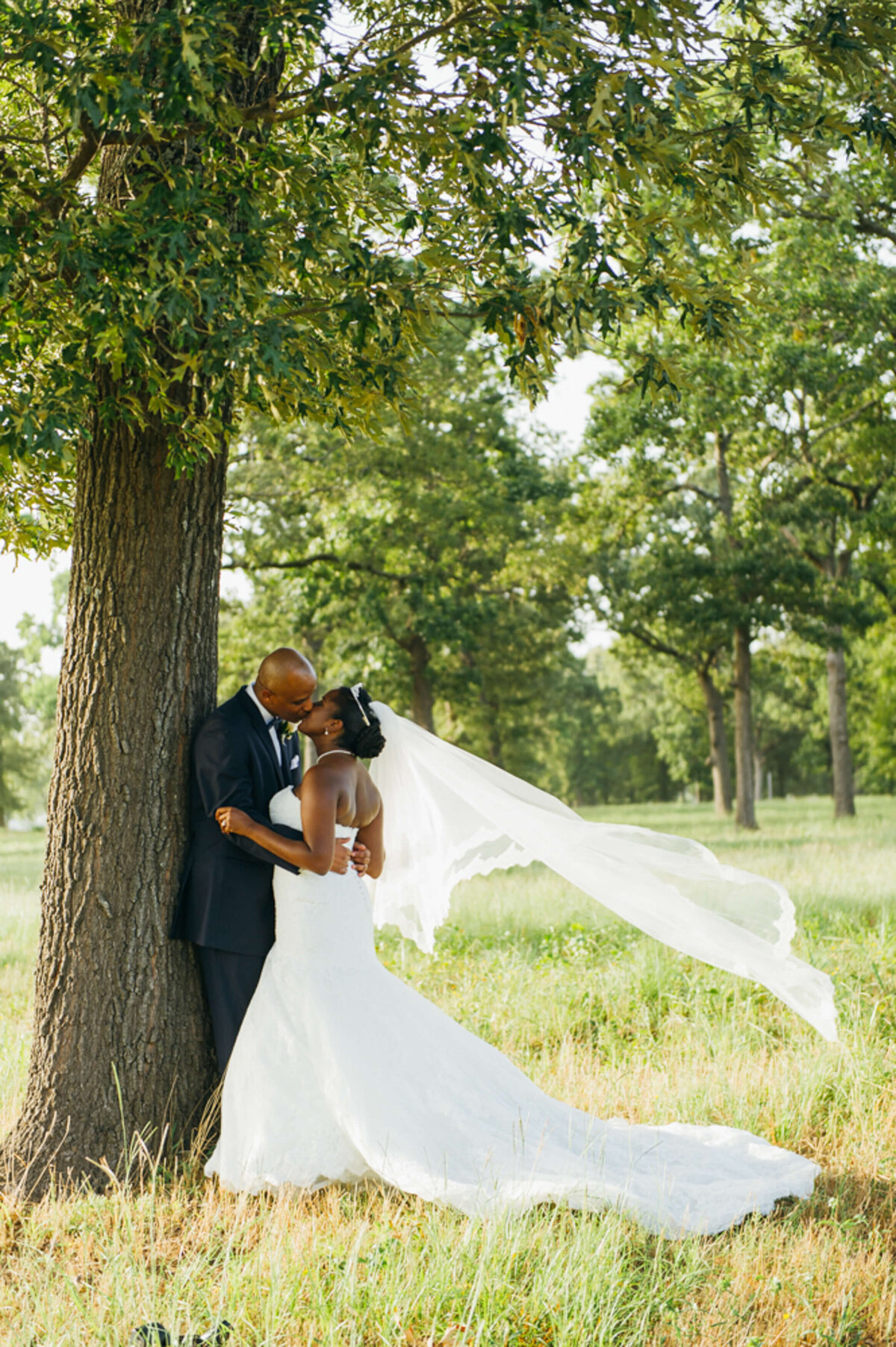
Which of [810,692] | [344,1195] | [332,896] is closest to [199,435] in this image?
[332,896]

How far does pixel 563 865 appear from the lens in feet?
17.5

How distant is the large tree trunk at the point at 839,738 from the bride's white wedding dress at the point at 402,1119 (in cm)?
2193

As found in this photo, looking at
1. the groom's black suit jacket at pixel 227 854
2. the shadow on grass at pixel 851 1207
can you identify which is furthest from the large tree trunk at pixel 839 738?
the groom's black suit jacket at pixel 227 854

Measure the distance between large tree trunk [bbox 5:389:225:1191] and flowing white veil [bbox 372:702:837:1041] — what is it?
129 centimetres

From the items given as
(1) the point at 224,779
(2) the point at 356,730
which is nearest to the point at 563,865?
(2) the point at 356,730

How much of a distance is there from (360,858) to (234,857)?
644 mm

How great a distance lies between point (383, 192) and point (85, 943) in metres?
3.95

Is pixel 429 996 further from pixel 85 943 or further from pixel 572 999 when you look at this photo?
pixel 85 943

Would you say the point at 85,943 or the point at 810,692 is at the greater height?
the point at 810,692

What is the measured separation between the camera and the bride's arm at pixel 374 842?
5.64 meters

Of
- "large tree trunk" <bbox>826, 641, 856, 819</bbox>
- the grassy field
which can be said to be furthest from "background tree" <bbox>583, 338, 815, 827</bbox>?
the grassy field

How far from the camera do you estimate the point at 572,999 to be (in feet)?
25.0

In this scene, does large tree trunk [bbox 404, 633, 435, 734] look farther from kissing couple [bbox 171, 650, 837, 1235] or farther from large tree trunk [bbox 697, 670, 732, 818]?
kissing couple [bbox 171, 650, 837, 1235]

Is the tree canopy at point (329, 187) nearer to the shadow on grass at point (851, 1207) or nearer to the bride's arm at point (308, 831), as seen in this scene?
the bride's arm at point (308, 831)
